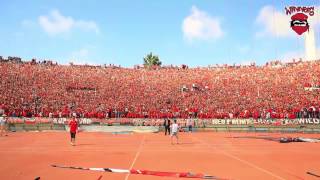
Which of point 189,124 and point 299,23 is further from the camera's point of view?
point 299,23

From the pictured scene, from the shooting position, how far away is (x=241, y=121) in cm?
4909

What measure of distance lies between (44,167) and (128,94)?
4382cm

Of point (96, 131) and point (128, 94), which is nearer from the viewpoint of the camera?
point (96, 131)

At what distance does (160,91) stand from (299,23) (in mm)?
23872

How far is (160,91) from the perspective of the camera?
6269cm

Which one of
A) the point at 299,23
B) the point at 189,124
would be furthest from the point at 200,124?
the point at 299,23

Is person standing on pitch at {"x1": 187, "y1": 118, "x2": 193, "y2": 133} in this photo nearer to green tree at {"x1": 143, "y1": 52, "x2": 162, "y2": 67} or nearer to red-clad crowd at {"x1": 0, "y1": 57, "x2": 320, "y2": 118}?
red-clad crowd at {"x1": 0, "y1": 57, "x2": 320, "y2": 118}

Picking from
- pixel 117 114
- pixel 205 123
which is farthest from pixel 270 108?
pixel 117 114

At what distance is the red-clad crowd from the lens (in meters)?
52.5

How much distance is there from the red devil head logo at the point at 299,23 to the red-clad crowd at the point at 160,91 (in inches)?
242


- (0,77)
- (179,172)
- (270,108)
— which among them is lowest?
(179,172)

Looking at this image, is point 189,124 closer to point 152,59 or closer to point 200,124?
point 200,124

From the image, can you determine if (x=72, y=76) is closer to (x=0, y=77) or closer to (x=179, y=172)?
(x=0, y=77)

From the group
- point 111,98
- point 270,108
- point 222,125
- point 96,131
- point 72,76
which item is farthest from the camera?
point 72,76
